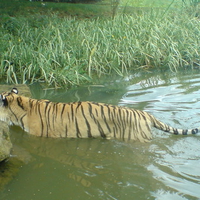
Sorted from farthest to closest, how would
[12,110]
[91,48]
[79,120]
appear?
[91,48]
[12,110]
[79,120]

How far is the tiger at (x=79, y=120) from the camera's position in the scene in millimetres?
5211

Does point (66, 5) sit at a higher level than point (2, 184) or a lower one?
higher

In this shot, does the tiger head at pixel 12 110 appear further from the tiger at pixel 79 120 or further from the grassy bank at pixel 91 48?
the grassy bank at pixel 91 48

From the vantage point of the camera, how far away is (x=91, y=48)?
31.9ft

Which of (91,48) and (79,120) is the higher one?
(91,48)

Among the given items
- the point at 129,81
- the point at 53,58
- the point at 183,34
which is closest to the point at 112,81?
the point at 129,81

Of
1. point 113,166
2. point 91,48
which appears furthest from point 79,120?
point 91,48

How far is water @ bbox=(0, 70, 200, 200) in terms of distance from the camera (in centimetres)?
406

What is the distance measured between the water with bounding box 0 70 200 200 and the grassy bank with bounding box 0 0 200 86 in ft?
8.67

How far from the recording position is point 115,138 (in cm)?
536

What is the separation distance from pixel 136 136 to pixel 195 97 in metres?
2.82

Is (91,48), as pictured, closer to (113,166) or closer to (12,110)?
(12,110)

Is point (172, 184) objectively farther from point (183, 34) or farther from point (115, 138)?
point (183, 34)

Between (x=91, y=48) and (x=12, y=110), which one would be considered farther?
(x=91, y=48)
